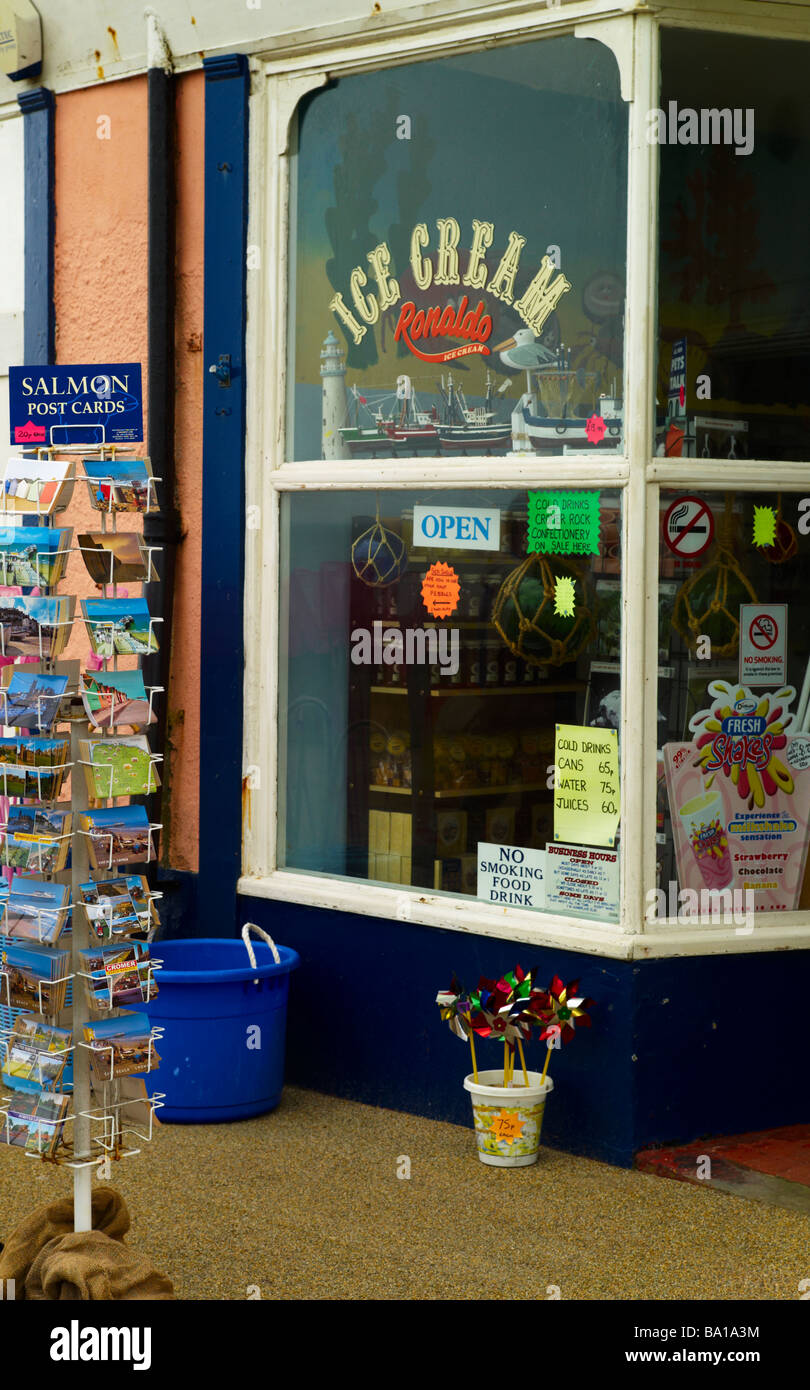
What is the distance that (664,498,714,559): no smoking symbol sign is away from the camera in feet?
16.1

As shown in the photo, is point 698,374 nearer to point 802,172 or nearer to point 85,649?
point 802,172

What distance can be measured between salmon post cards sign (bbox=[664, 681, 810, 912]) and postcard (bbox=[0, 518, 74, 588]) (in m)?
2.05

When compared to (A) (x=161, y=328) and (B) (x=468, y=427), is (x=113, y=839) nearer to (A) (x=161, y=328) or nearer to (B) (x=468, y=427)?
(B) (x=468, y=427)

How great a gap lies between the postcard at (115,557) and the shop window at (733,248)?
176cm

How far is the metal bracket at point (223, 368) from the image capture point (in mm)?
5609

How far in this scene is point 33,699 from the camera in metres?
3.77

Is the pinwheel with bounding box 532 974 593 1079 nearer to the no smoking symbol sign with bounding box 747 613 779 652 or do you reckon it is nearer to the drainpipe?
the no smoking symbol sign with bounding box 747 613 779 652

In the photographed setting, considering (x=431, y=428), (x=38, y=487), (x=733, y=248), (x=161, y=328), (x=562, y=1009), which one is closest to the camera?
(x=38, y=487)

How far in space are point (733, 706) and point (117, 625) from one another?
214 cm

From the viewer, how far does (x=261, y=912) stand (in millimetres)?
5641

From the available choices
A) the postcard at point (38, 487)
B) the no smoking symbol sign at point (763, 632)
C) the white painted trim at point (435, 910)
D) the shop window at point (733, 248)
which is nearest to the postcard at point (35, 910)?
the postcard at point (38, 487)

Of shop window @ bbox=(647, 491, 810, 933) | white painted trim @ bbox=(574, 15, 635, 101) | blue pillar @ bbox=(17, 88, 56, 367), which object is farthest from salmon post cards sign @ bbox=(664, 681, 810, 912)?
blue pillar @ bbox=(17, 88, 56, 367)

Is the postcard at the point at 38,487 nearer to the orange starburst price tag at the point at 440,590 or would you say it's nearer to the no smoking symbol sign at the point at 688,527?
the orange starburst price tag at the point at 440,590

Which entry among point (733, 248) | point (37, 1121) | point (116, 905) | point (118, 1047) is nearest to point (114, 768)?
point (116, 905)
